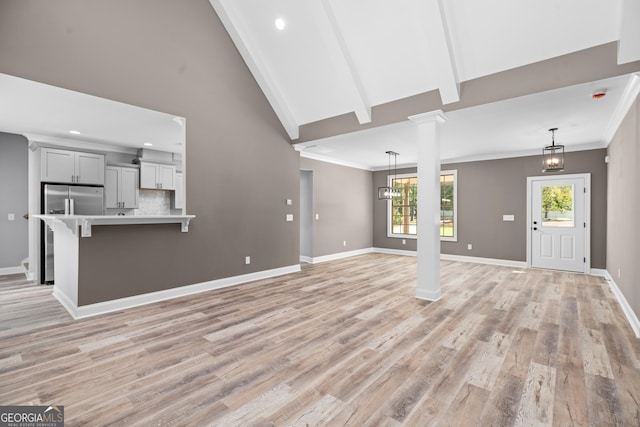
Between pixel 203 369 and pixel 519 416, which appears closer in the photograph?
pixel 519 416

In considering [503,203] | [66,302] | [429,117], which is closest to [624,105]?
[429,117]

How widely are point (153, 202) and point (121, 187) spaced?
0.75 m

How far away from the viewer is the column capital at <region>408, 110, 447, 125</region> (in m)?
3.98

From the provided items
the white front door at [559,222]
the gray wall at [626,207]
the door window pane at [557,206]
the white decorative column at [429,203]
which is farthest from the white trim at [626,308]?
the white decorative column at [429,203]

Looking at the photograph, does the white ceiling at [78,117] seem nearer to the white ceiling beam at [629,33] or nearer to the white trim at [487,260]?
the white ceiling beam at [629,33]

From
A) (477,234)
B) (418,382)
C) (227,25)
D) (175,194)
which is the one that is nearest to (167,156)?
(175,194)

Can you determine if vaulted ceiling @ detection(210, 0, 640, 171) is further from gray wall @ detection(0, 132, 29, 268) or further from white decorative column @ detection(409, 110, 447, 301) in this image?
gray wall @ detection(0, 132, 29, 268)

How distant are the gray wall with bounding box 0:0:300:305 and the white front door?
526cm

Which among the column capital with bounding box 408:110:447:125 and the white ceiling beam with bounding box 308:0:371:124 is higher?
the white ceiling beam with bounding box 308:0:371:124

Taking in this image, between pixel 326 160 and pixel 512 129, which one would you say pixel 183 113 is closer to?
pixel 326 160

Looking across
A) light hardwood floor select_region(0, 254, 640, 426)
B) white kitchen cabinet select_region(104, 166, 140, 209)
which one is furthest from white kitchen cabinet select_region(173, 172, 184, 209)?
light hardwood floor select_region(0, 254, 640, 426)

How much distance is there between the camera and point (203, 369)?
2.29m

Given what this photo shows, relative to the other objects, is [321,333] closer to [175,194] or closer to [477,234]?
[175,194]

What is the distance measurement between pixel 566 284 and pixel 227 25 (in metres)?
7.04
